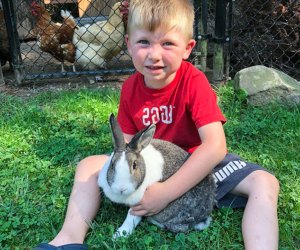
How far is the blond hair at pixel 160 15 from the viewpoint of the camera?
193 cm

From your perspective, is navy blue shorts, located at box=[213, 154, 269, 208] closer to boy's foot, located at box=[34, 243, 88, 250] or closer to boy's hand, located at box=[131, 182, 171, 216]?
boy's hand, located at box=[131, 182, 171, 216]

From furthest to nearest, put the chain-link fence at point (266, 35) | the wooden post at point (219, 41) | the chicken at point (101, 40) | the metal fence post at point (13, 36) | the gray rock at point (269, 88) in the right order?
the chicken at point (101, 40)
the chain-link fence at point (266, 35)
the metal fence post at point (13, 36)
the wooden post at point (219, 41)
the gray rock at point (269, 88)

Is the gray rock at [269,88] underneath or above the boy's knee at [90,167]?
underneath

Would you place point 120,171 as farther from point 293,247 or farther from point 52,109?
point 52,109

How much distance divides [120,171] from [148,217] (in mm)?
403

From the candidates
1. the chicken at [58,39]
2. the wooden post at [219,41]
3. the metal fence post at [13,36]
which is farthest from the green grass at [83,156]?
the chicken at [58,39]

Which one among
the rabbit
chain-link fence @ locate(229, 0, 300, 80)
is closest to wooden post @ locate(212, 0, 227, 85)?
chain-link fence @ locate(229, 0, 300, 80)

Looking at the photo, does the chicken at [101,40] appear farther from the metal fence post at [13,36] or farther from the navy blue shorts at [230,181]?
the navy blue shorts at [230,181]

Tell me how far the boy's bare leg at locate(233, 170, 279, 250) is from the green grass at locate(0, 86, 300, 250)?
10 centimetres

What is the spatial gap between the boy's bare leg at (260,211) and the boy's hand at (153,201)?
39cm

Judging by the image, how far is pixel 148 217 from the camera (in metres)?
2.04

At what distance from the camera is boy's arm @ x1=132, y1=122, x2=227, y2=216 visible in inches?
76.0

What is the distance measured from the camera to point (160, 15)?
6.31 ft

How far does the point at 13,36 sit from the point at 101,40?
3.36 ft
